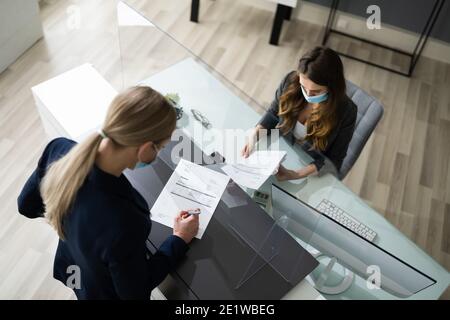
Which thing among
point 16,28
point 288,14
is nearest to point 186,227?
point 16,28

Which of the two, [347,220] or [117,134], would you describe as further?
[347,220]

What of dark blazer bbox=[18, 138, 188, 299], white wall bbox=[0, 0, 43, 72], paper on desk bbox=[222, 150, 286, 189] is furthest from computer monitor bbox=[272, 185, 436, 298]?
white wall bbox=[0, 0, 43, 72]

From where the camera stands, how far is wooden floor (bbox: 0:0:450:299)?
276 cm

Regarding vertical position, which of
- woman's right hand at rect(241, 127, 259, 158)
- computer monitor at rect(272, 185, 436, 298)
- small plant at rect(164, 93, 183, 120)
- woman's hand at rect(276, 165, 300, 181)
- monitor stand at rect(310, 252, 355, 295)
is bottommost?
monitor stand at rect(310, 252, 355, 295)

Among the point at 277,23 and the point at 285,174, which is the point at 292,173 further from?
the point at 277,23

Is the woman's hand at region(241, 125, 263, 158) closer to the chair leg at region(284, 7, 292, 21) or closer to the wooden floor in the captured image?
the wooden floor

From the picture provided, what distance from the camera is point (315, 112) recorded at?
218 centimetres

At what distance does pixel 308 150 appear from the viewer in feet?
7.11

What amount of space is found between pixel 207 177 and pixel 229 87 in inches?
27.7

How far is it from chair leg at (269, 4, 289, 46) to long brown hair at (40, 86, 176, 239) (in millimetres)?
2804

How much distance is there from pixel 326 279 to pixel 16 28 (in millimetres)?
3040

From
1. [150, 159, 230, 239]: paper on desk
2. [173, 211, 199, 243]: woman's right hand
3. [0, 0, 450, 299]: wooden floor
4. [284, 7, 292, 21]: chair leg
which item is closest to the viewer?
[173, 211, 199, 243]: woman's right hand

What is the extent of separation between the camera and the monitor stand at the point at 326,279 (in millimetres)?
1759
